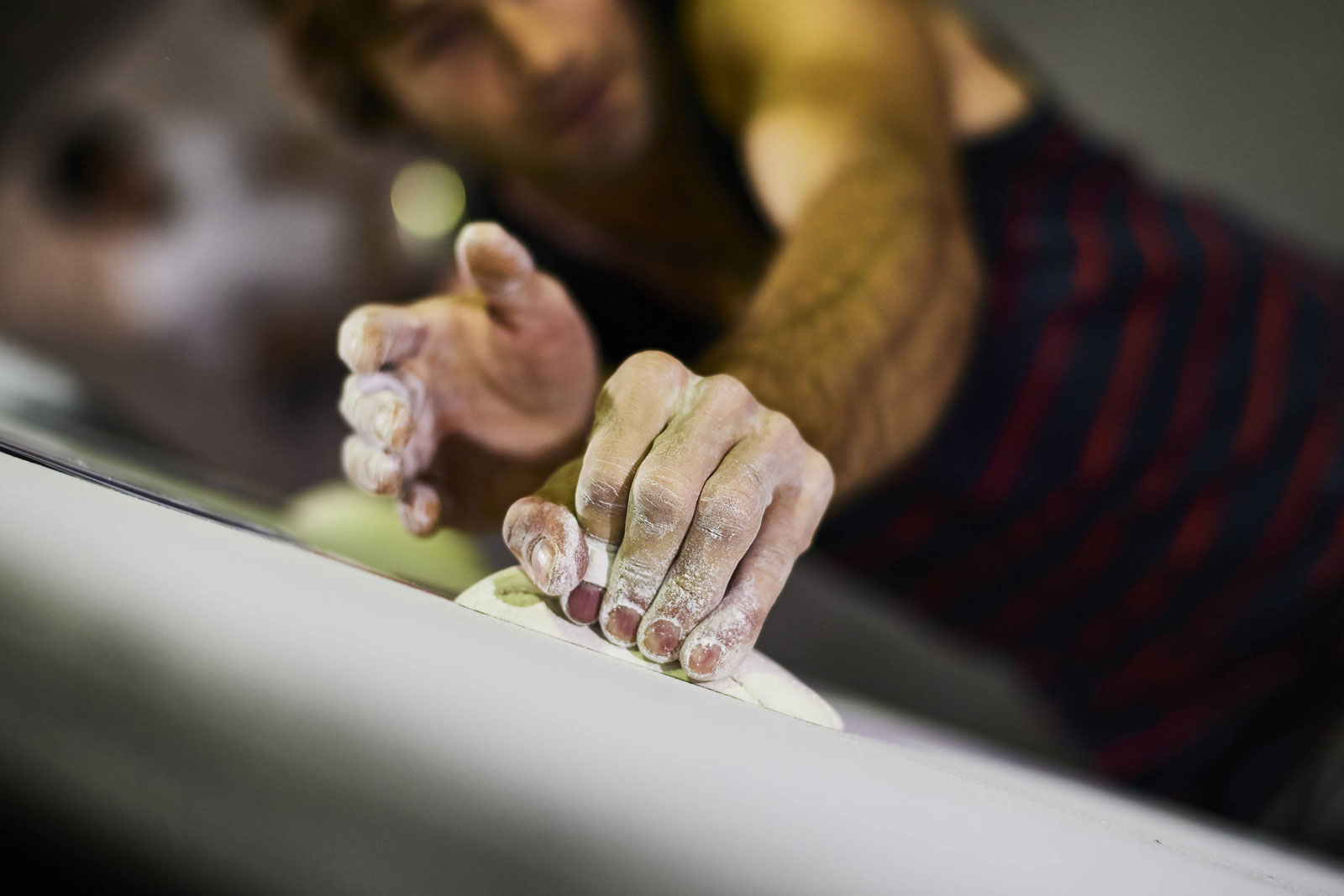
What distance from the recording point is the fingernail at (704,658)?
151mm

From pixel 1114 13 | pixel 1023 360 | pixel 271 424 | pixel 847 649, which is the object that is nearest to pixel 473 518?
pixel 1023 360

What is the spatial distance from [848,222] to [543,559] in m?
0.27

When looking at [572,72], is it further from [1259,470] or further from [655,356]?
[1259,470]

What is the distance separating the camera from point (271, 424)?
808 mm

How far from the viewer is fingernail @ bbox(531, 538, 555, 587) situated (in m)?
0.15

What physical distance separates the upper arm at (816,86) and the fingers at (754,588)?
0.27 m

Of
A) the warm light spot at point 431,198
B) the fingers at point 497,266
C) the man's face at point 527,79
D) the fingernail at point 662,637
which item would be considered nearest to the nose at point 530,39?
the man's face at point 527,79

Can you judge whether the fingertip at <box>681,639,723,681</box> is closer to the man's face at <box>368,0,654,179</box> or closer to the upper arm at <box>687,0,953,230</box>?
the upper arm at <box>687,0,953,230</box>

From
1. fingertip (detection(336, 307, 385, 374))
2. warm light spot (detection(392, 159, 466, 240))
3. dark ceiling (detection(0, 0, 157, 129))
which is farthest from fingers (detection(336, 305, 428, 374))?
dark ceiling (detection(0, 0, 157, 129))

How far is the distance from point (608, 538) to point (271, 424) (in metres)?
0.79

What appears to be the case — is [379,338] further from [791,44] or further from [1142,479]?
[1142,479]

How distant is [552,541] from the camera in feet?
0.50

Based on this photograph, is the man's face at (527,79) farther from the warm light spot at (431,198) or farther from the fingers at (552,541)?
the fingers at (552,541)

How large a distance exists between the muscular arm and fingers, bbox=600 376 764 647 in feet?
0.11
